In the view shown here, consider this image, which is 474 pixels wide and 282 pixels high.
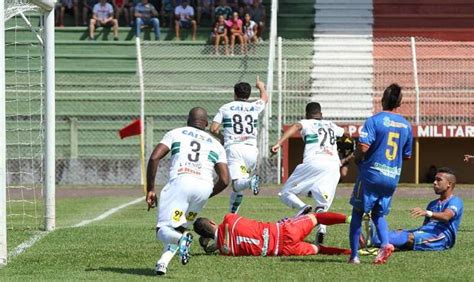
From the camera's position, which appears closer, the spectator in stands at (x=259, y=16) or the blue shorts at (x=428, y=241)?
the blue shorts at (x=428, y=241)

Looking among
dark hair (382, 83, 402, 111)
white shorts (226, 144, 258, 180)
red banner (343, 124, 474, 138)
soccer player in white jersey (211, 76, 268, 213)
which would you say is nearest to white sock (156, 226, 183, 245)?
dark hair (382, 83, 402, 111)

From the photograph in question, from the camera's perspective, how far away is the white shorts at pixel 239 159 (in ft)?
59.1

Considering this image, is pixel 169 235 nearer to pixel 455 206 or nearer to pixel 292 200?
pixel 455 206

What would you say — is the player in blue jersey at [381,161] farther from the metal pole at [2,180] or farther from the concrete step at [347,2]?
the concrete step at [347,2]

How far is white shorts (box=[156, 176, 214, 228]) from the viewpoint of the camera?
12.0 meters

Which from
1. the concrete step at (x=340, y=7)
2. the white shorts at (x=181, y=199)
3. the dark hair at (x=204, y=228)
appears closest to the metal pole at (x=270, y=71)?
the concrete step at (x=340, y=7)

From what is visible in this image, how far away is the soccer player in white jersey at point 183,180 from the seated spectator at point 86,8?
81.1 ft

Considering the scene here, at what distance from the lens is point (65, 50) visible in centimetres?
3531

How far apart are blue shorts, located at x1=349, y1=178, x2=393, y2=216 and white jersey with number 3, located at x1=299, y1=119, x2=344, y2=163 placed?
3.38m

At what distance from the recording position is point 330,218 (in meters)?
13.7

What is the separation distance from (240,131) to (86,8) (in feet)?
63.4

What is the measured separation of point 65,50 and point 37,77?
19.7 feet

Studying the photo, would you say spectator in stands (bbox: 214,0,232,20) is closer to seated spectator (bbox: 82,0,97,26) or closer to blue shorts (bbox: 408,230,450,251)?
seated spectator (bbox: 82,0,97,26)

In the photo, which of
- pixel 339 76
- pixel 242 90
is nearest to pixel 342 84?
pixel 339 76
